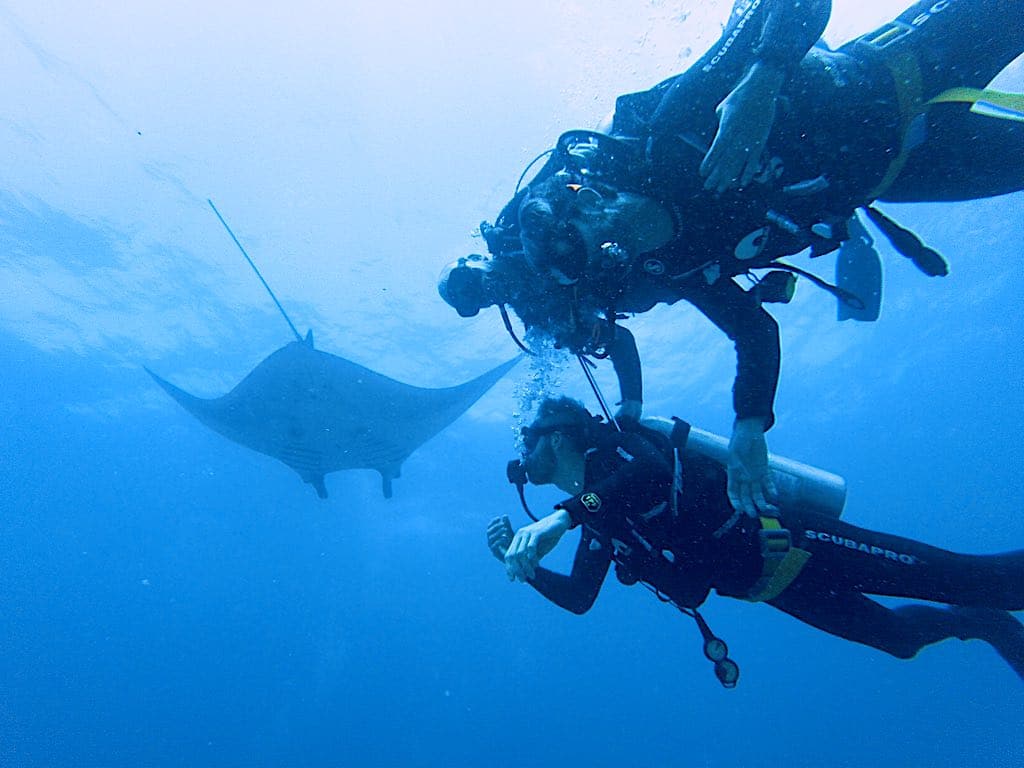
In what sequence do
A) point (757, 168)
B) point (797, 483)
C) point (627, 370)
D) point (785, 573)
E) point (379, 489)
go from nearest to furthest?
point (757, 168) → point (785, 573) → point (797, 483) → point (627, 370) → point (379, 489)

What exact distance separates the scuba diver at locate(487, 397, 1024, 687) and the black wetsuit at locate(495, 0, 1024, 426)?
0.68 metres

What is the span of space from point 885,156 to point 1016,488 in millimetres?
74086

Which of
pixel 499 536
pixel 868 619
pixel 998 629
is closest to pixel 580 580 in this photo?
pixel 499 536

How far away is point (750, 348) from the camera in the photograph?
3.05 metres

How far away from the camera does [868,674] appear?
61.8 metres

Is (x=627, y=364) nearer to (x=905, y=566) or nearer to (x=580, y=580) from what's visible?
(x=580, y=580)

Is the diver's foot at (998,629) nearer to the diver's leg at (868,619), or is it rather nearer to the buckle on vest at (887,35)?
the diver's leg at (868,619)

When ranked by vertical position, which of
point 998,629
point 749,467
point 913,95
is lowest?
point 998,629

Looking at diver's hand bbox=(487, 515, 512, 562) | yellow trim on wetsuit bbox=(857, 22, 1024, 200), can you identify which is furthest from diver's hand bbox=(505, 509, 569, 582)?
yellow trim on wetsuit bbox=(857, 22, 1024, 200)

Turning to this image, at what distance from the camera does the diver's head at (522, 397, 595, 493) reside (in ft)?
12.0

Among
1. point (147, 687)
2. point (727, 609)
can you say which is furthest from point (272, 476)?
point (147, 687)

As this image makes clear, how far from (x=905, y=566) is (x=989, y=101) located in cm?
289

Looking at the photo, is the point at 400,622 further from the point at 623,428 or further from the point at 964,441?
the point at 623,428

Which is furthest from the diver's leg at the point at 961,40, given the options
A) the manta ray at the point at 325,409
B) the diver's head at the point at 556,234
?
the manta ray at the point at 325,409
